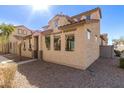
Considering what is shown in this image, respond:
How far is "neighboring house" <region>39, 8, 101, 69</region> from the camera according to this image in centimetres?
959

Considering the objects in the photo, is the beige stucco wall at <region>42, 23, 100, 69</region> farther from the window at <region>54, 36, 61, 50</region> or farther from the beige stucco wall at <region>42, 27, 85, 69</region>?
the window at <region>54, 36, 61, 50</region>

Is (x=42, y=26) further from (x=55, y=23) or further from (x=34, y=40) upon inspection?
(x=55, y=23)

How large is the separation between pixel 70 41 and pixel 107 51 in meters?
9.15

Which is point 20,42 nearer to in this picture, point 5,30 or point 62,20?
point 5,30

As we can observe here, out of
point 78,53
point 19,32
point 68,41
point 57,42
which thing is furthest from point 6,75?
point 19,32

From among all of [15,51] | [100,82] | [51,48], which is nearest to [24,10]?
[51,48]

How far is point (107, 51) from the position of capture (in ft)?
59.5

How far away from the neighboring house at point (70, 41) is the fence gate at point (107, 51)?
16.2 feet

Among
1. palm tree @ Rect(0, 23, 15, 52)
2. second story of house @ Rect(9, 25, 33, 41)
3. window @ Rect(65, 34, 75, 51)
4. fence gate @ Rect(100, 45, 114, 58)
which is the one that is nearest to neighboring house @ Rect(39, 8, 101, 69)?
window @ Rect(65, 34, 75, 51)

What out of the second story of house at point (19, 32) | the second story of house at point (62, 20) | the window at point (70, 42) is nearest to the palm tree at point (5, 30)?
the second story of house at point (19, 32)

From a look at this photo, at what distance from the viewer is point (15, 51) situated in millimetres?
24578

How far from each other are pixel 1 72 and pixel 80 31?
19.1 ft

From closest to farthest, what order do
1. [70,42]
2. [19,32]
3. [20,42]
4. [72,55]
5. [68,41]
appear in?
[72,55], [70,42], [68,41], [20,42], [19,32]

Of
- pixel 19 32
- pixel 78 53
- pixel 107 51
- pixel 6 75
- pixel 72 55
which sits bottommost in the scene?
pixel 6 75
